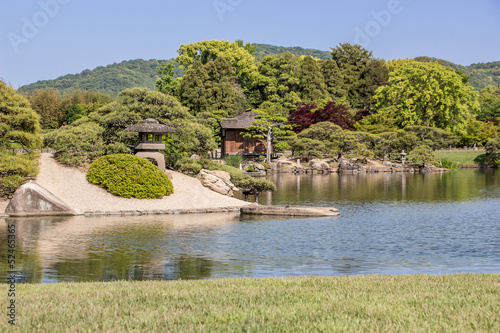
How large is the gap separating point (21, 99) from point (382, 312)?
71.3 ft

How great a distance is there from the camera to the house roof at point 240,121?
56.9 meters

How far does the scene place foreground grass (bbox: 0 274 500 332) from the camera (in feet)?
19.9

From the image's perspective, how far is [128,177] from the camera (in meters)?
24.0

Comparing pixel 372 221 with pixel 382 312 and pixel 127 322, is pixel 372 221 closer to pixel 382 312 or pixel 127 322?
pixel 382 312

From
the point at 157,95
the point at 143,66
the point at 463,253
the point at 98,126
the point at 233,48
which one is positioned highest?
the point at 143,66

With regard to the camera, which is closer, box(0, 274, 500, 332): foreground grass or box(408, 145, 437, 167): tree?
box(0, 274, 500, 332): foreground grass

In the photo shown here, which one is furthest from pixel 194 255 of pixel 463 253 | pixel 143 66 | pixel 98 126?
pixel 143 66

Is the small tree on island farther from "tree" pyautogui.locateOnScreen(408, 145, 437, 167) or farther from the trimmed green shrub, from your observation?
the trimmed green shrub

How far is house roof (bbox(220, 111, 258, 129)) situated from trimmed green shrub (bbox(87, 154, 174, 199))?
3248cm

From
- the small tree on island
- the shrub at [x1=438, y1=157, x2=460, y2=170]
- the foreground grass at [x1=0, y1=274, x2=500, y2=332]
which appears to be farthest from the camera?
the shrub at [x1=438, y1=157, x2=460, y2=170]

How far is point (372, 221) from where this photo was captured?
71.4 feet

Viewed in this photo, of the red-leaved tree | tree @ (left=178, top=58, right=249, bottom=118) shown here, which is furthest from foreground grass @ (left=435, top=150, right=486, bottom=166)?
tree @ (left=178, top=58, right=249, bottom=118)

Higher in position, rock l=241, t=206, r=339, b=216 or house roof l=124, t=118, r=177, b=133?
house roof l=124, t=118, r=177, b=133

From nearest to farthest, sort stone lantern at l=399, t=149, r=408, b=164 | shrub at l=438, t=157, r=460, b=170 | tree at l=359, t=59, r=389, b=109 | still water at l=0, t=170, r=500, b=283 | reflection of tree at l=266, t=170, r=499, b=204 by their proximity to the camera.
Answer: still water at l=0, t=170, r=500, b=283, reflection of tree at l=266, t=170, r=499, b=204, stone lantern at l=399, t=149, r=408, b=164, shrub at l=438, t=157, r=460, b=170, tree at l=359, t=59, r=389, b=109
